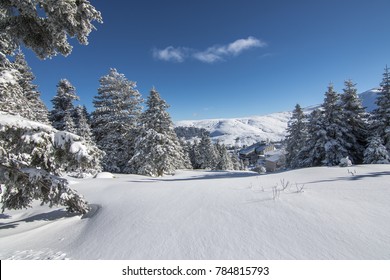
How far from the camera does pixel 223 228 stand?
3.54 metres

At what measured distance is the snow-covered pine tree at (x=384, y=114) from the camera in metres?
18.3

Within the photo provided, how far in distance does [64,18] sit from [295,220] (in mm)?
6316

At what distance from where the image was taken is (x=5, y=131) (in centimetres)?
373

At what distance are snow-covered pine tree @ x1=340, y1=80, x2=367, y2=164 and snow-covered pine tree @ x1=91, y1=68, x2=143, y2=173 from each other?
22.3m

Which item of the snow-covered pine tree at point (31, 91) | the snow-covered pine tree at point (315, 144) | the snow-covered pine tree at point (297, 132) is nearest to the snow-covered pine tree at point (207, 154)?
the snow-covered pine tree at point (297, 132)

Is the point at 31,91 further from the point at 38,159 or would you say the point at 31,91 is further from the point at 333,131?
the point at 333,131

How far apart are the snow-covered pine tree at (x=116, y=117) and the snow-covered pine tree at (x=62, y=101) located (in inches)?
226

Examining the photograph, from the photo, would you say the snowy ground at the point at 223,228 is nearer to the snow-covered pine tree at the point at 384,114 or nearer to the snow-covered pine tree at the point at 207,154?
the snow-covered pine tree at the point at 384,114

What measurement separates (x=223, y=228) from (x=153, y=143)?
19804 millimetres

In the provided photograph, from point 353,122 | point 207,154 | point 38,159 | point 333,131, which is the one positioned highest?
point 353,122

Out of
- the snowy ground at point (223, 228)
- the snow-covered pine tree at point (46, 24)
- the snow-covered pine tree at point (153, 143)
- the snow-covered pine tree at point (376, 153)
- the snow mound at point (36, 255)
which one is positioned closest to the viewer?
the snowy ground at point (223, 228)

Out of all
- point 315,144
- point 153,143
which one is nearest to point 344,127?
point 315,144
